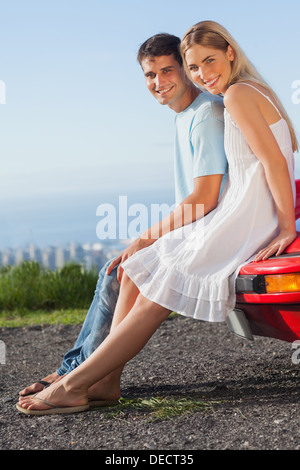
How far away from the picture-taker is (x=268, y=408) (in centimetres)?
335

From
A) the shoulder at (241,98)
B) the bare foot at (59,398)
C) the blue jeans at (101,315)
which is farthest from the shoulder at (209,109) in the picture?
the bare foot at (59,398)

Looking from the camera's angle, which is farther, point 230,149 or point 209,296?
point 230,149

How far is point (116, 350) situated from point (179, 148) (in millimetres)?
1235

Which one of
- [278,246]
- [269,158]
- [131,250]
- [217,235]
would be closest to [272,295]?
[278,246]

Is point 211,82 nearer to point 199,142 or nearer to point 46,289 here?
point 199,142

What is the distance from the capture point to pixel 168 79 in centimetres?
367

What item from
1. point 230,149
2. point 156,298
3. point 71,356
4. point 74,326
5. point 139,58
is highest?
point 139,58

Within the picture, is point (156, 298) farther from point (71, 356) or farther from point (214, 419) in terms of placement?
point (71, 356)

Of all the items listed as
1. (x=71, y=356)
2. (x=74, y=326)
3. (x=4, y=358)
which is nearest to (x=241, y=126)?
(x=71, y=356)

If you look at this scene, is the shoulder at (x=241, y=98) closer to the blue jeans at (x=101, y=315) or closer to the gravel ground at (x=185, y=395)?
the blue jeans at (x=101, y=315)

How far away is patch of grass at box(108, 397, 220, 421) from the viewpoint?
3334 mm

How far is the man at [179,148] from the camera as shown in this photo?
3.45m

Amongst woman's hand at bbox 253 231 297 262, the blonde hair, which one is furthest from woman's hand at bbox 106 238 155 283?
the blonde hair
